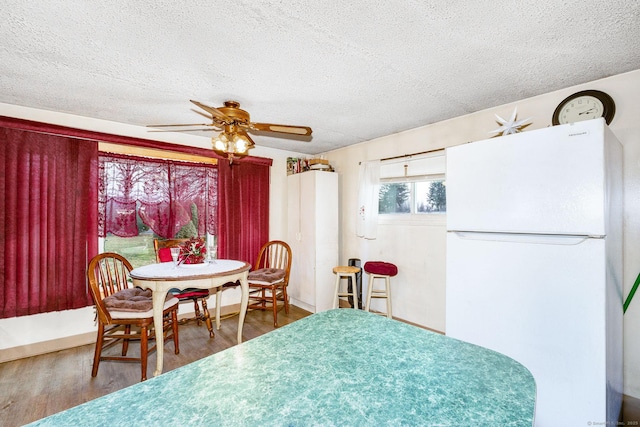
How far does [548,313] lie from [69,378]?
10.8ft

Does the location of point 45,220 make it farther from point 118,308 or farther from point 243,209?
point 243,209

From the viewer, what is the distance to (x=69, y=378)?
2.20 m

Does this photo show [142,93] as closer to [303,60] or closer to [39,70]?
[39,70]

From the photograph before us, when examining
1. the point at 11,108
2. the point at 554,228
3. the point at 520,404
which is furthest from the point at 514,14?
the point at 11,108

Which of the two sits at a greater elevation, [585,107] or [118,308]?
[585,107]

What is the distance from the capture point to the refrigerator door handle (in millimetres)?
1374

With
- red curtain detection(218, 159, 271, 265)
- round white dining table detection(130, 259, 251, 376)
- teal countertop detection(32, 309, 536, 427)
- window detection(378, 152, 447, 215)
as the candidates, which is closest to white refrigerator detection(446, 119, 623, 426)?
teal countertop detection(32, 309, 536, 427)

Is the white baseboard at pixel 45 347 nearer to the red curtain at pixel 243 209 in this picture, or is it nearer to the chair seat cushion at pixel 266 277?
the red curtain at pixel 243 209

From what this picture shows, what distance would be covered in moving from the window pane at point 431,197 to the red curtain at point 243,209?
6.66 ft

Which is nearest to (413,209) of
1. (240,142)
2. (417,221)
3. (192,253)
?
(417,221)

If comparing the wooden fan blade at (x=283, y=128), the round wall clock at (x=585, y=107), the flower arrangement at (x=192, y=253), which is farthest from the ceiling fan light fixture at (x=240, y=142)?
the round wall clock at (x=585, y=107)

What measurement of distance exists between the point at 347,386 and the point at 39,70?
2.70 m

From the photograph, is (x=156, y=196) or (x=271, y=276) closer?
(x=156, y=196)

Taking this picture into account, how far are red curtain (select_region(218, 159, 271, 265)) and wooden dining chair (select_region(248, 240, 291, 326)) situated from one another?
16 centimetres
